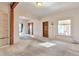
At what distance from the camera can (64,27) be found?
8578 mm

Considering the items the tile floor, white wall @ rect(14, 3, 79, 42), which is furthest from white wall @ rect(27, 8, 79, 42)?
the tile floor

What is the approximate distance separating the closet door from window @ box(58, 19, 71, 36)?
4.49 meters

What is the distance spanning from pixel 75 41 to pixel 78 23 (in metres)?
1.25

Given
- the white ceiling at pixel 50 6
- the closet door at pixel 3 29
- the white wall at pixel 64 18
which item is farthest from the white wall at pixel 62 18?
the closet door at pixel 3 29

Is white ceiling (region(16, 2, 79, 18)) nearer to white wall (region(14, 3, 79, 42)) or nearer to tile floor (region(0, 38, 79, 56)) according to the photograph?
white wall (region(14, 3, 79, 42))

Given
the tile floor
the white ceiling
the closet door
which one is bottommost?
the tile floor

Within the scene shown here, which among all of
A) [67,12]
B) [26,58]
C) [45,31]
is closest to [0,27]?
[26,58]

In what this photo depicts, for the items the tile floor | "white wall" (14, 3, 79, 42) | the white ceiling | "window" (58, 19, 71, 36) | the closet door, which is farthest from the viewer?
"window" (58, 19, 71, 36)

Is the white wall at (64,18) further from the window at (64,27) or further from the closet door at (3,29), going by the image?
the closet door at (3,29)

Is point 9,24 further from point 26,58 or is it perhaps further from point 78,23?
point 78,23

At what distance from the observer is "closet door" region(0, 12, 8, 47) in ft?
19.5

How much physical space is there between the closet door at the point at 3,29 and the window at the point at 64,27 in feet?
14.7

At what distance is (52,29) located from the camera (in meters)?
9.55

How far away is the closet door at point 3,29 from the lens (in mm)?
5938
